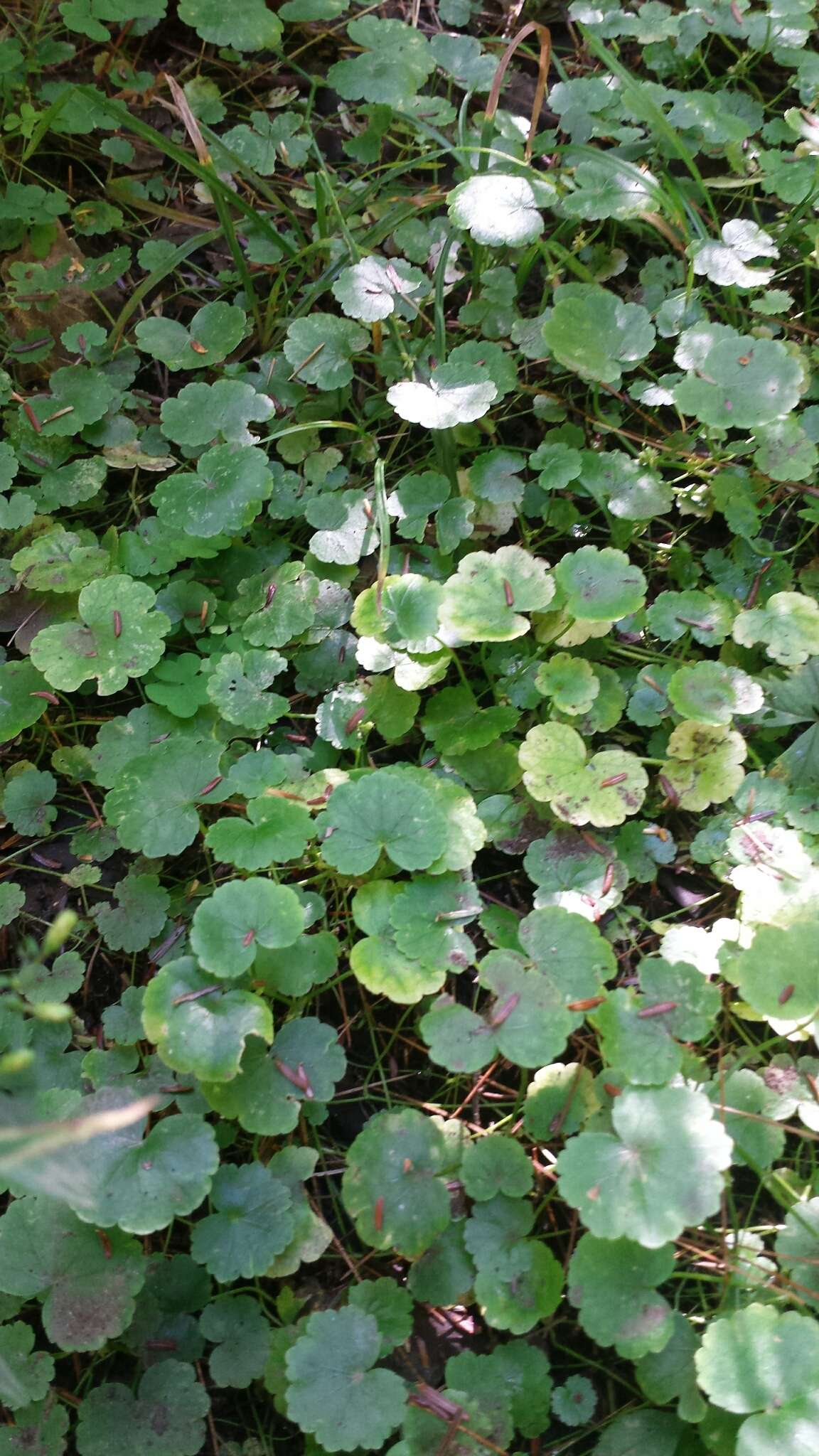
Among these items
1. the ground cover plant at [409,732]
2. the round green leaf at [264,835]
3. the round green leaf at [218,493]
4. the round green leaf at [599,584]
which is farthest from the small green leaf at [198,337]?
the round green leaf at [264,835]

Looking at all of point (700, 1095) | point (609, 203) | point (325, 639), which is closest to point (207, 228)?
point (609, 203)

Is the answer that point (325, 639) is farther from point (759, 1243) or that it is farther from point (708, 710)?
point (759, 1243)

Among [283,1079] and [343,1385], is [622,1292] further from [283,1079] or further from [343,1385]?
[283,1079]

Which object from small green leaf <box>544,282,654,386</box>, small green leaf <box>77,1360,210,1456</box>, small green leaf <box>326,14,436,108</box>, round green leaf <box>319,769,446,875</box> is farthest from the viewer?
small green leaf <box>326,14,436,108</box>

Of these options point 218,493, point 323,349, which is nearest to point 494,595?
point 218,493

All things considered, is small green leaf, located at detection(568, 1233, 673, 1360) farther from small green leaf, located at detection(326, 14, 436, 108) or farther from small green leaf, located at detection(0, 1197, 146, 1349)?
small green leaf, located at detection(326, 14, 436, 108)

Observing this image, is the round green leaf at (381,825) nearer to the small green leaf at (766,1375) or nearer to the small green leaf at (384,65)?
the small green leaf at (766,1375)

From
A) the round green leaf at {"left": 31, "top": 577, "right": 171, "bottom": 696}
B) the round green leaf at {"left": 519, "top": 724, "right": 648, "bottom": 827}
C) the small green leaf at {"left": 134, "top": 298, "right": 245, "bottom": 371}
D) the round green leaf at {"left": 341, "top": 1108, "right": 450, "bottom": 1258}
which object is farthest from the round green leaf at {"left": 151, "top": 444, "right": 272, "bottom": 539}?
the round green leaf at {"left": 341, "top": 1108, "right": 450, "bottom": 1258}

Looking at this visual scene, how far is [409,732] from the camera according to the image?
1811mm

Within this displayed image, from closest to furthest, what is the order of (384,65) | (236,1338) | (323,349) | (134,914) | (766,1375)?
(766,1375)
(236,1338)
(134,914)
(323,349)
(384,65)

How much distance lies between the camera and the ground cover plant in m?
1.34

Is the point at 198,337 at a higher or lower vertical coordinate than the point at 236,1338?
higher

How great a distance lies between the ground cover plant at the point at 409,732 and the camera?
4.41 ft

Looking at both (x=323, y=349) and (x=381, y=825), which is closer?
(x=381, y=825)
